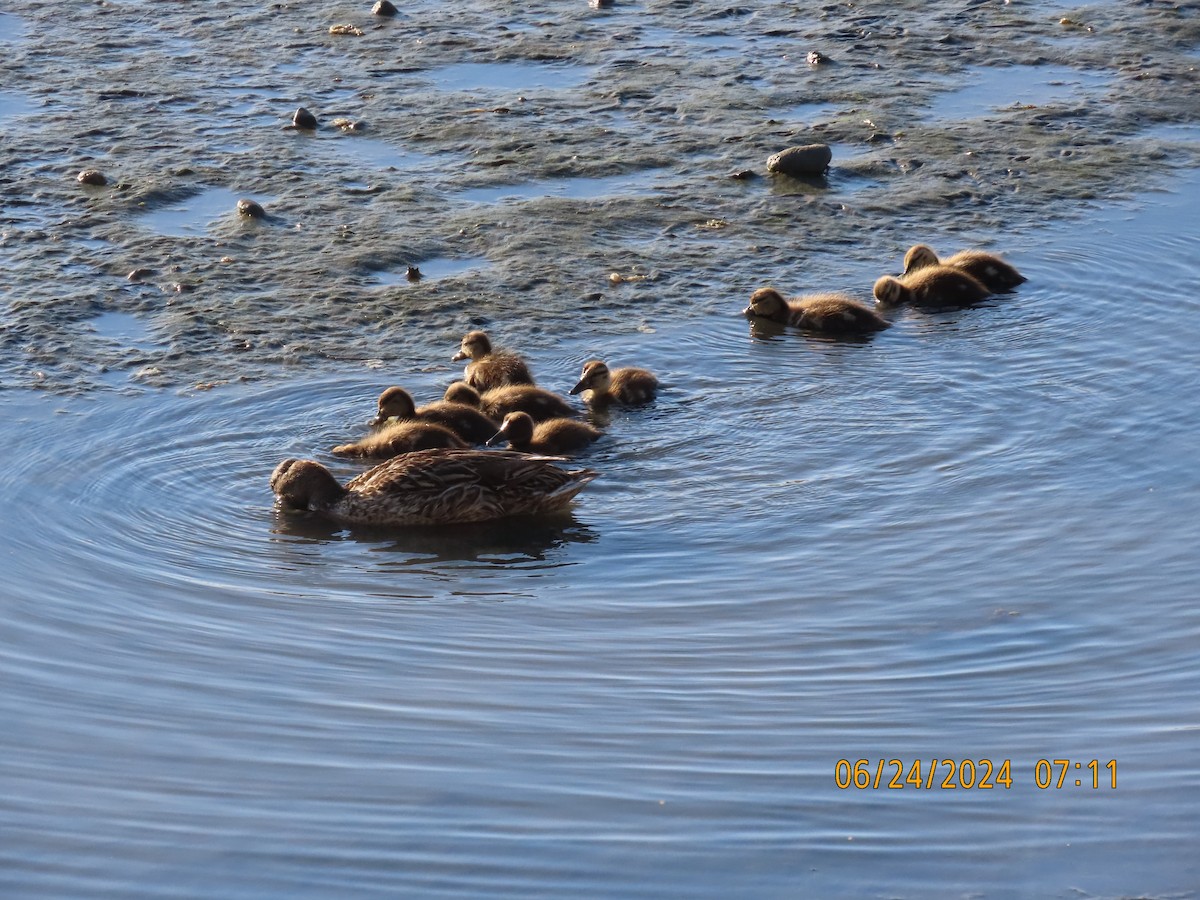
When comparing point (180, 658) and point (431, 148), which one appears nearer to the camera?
point (180, 658)

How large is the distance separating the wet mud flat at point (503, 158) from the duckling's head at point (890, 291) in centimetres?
34

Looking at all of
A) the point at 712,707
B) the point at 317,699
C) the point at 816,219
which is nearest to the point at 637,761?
the point at 712,707

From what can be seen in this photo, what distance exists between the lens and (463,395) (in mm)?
9719

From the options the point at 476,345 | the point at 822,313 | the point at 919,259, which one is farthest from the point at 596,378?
the point at 919,259

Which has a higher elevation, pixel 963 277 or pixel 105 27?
pixel 105 27

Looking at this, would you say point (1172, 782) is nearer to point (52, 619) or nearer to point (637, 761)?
point (637, 761)

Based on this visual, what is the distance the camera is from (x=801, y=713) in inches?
252

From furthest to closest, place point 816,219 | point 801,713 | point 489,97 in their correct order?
point 489,97 < point 816,219 < point 801,713

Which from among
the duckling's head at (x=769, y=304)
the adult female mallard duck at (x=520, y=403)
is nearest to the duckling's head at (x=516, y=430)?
the adult female mallard duck at (x=520, y=403)

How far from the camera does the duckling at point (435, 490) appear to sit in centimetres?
848

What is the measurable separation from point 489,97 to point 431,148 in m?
1.38

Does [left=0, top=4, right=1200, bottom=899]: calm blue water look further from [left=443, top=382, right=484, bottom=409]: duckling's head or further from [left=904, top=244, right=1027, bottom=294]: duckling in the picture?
[left=443, top=382, right=484, bottom=409]: duckling's head

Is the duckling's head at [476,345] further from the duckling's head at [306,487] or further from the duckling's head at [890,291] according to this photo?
the duckling's head at [890,291]

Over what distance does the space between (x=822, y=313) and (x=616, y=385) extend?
160 centimetres
